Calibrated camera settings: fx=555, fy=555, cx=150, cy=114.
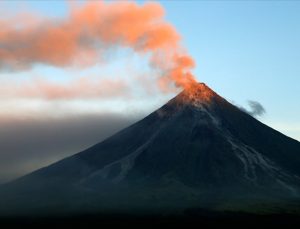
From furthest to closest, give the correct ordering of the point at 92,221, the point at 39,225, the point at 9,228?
1. the point at 92,221
2. the point at 39,225
3. the point at 9,228

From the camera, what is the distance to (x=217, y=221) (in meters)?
193

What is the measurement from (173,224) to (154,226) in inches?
359

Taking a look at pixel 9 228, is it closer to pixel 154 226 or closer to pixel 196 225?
pixel 154 226

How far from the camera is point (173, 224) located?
184m

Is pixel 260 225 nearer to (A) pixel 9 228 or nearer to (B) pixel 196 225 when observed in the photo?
(B) pixel 196 225

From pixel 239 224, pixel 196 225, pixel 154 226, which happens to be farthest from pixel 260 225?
pixel 154 226

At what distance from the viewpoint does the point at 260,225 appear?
18475 centimetres

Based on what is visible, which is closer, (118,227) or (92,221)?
(118,227)

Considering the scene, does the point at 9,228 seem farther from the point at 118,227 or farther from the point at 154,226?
the point at 154,226

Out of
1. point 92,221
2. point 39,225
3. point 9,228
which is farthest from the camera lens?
point 92,221

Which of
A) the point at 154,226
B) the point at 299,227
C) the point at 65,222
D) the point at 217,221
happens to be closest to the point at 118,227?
the point at 154,226

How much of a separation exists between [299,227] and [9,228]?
89.2 metres

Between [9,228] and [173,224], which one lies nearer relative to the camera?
[9,228]

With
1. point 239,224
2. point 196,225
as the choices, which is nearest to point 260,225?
point 239,224
